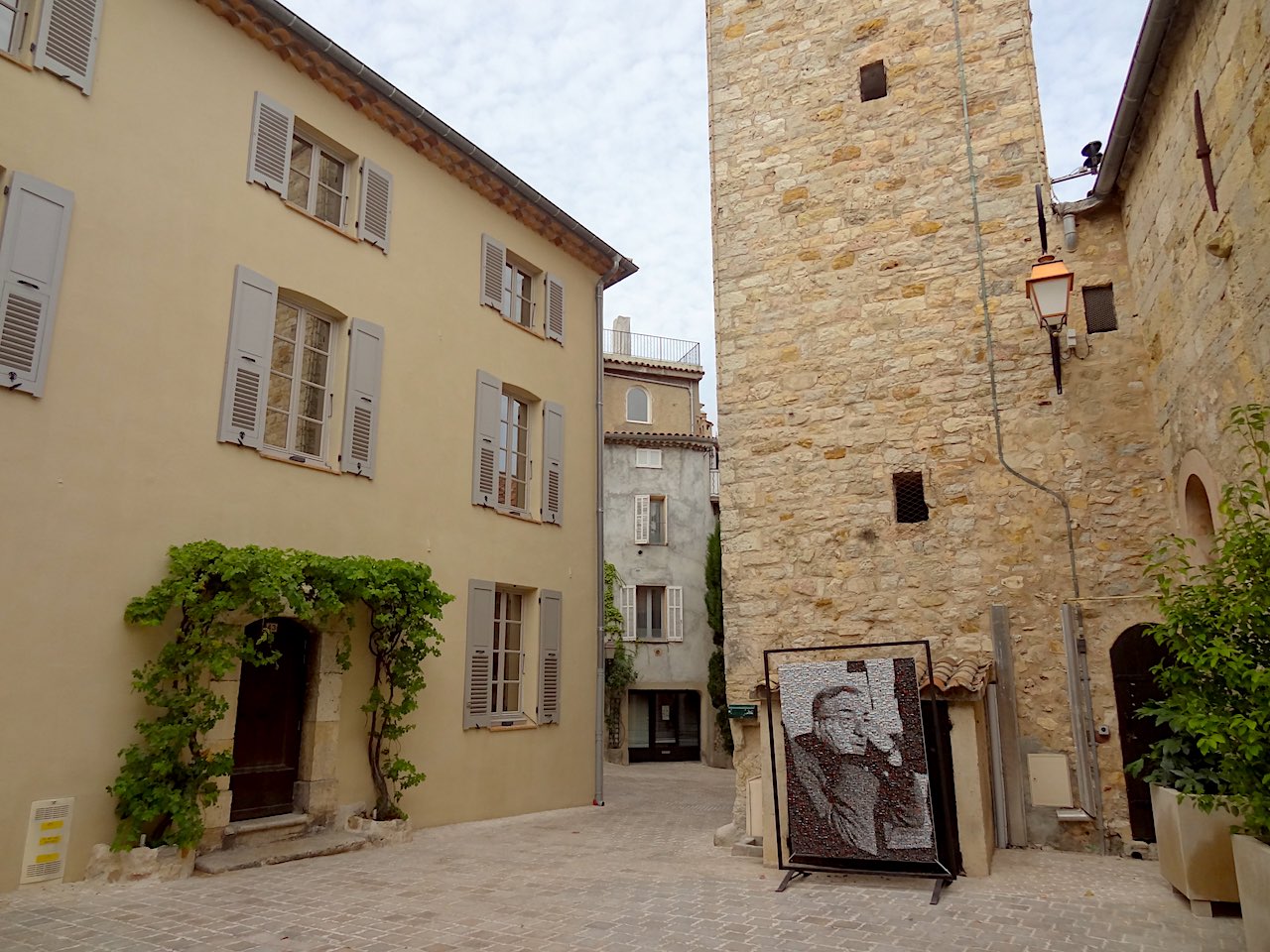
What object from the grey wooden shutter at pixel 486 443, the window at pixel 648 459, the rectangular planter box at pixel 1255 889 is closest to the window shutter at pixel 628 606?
the window at pixel 648 459

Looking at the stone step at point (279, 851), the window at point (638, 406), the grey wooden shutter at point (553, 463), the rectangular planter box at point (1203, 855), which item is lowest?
the stone step at point (279, 851)

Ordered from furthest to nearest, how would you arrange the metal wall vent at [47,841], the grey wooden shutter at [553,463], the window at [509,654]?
the grey wooden shutter at [553,463] → the window at [509,654] → the metal wall vent at [47,841]

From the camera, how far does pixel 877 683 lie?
5.80 metres

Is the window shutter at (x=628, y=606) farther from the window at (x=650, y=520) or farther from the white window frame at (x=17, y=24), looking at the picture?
the white window frame at (x=17, y=24)

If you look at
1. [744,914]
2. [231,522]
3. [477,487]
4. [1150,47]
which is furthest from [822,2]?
[744,914]

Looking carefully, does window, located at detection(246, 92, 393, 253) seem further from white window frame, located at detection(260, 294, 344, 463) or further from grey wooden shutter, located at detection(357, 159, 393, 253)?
white window frame, located at detection(260, 294, 344, 463)

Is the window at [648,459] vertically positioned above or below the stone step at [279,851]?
above

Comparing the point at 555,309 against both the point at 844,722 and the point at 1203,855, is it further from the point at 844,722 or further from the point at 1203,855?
the point at 1203,855

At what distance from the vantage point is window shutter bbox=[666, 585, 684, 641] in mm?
19000

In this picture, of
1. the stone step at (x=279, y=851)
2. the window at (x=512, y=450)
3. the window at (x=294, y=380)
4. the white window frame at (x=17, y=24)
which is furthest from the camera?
the window at (x=512, y=450)

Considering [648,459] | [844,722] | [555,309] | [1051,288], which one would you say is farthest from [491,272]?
[648,459]

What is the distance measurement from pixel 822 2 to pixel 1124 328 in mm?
4605

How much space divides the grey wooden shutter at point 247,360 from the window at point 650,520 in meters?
12.6

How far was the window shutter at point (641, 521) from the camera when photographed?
19.3 meters
